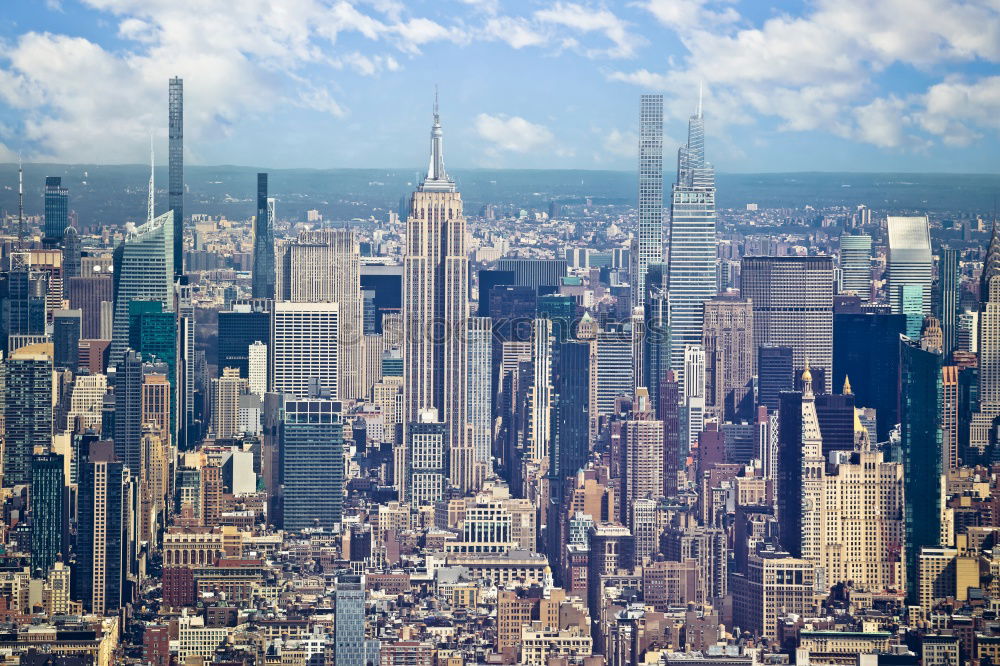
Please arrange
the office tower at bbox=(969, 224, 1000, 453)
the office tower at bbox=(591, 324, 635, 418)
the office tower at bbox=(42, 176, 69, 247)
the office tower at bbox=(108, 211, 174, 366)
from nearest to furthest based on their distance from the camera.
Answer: the office tower at bbox=(42, 176, 69, 247) < the office tower at bbox=(969, 224, 1000, 453) < the office tower at bbox=(108, 211, 174, 366) < the office tower at bbox=(591, 324, 635, 418)

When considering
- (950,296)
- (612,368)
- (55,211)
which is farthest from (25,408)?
(950,296)

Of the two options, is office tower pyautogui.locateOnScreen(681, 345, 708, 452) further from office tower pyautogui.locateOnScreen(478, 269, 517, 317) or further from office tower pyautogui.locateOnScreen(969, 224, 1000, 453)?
office tower pyautogui.locateOnScreen(969, 224, 1000, 453)

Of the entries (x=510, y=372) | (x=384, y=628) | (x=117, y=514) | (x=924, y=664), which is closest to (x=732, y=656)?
(x=924, y=664)

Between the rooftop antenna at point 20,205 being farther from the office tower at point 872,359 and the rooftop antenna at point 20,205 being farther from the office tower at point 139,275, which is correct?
the office tower at point 872,359

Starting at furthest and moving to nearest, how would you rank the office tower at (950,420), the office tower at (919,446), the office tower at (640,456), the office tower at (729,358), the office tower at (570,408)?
the office tower at (729,358), the office tower at (570,408), the office tower at (640,456), the office tower at (950,420), the office tower at (919,446)

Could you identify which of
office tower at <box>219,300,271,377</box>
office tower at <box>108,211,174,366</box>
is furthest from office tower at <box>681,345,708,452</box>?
office tower at <box>108,211,174,366</box>

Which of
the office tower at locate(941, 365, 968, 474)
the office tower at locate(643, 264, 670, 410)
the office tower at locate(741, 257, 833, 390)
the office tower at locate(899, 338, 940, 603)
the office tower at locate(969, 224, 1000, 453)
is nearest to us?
the office tower at locate(899, 338, 940, 603)

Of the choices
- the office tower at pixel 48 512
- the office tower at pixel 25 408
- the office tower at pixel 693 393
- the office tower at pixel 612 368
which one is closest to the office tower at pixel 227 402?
the office tower at pixel 25 408
